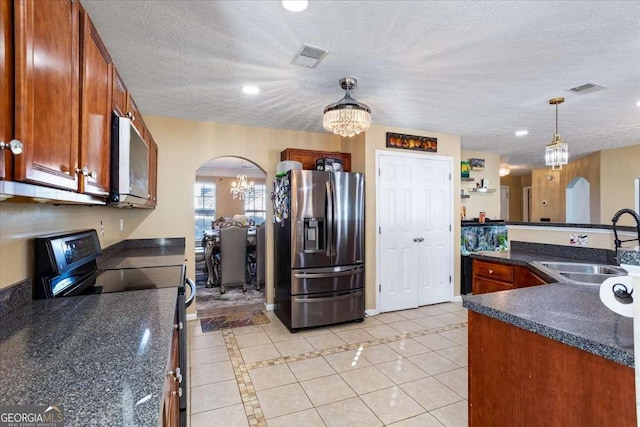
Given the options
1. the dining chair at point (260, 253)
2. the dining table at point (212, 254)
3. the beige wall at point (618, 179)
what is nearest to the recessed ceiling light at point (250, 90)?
the dining chair at point (260, 253)

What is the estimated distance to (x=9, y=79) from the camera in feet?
2.46

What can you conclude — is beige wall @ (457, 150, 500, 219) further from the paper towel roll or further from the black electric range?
the black electric range

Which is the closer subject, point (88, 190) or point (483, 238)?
point (88, 190)

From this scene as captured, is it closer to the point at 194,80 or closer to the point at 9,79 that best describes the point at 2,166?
the point at 9,79

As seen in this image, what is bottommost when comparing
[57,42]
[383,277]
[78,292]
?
[383,277]

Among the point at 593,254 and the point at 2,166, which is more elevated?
the point at 2,166

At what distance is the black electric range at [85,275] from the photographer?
1486 millimetres

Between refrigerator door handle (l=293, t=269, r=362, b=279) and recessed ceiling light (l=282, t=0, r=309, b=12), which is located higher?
recessed ceiling light (l=282, t=0, r=309, b=12)

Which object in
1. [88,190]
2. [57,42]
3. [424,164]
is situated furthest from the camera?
[424,164]

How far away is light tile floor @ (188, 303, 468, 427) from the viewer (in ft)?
6.70

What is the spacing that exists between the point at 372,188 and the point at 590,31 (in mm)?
2406

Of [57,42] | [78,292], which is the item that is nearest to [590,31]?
[57,42]

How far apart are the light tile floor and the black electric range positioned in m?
0.53

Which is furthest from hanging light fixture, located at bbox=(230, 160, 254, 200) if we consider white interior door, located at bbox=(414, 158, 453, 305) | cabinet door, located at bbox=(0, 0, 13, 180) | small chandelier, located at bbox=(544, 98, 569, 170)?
cabinet door, located at bbox=(0, 0, 13, 180)
